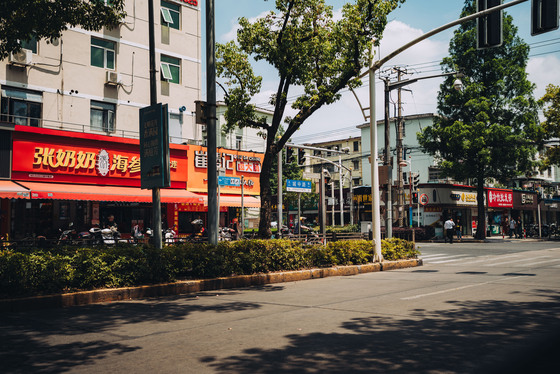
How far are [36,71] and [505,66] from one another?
29.4m

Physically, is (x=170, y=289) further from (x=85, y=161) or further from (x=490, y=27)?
(x=85, y=161)

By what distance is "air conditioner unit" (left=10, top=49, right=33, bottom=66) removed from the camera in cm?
2008

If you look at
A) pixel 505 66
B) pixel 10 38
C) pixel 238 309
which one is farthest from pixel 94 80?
pixel 505 66

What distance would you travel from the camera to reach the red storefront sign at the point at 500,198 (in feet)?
144

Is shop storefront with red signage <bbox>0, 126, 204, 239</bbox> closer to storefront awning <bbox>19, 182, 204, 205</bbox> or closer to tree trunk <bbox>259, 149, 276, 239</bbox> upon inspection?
storefront awning <bbox>19, 182, 204, 205</bbox>

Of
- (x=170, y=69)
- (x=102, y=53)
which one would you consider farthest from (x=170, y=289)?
(x=170, y=69)

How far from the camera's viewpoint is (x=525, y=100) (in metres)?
32.0

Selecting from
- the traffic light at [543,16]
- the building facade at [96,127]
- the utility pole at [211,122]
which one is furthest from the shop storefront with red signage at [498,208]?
the utility pole at [211,122]

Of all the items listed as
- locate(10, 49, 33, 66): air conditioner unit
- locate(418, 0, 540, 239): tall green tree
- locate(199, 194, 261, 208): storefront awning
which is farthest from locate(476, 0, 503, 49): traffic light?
locate(418, 0, 540, 239): tall green tree

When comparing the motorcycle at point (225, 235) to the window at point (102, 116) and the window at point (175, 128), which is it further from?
the window at point (102, 116)

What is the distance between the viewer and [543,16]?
944cm

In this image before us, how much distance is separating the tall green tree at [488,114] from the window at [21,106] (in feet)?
83.2

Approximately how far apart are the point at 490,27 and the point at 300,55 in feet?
16.9

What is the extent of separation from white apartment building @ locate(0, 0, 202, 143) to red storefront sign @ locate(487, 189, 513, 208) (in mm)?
29820
